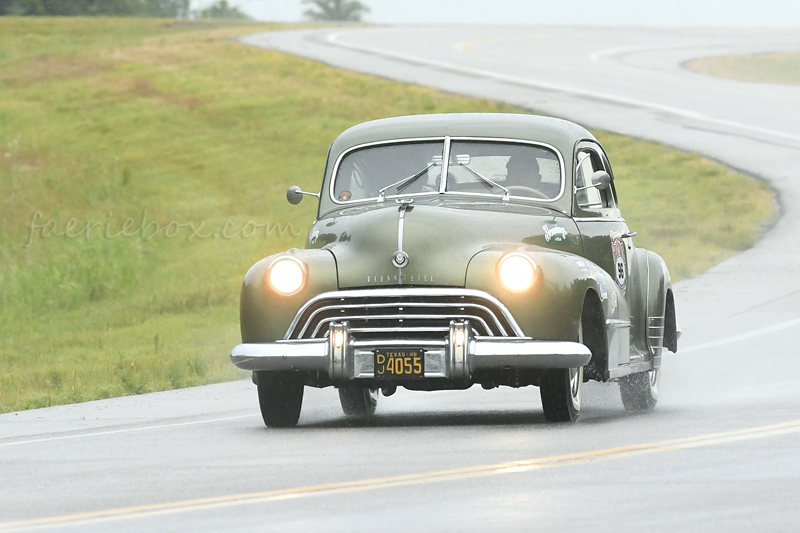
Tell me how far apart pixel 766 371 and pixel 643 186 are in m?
17.7

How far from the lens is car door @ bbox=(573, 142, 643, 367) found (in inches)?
451

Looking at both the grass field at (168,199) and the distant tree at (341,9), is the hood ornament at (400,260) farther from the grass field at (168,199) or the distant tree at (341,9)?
the distant tree at (341,9)

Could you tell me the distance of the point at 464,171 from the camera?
1176 centimetres

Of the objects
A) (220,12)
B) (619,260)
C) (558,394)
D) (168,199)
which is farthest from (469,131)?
(220,12)

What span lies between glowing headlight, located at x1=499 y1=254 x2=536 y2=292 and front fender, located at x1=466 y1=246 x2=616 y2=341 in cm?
3

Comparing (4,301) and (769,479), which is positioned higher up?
(769,479)

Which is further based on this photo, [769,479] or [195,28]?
[195,28]

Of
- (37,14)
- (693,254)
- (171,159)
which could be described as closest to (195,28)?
(37,14)

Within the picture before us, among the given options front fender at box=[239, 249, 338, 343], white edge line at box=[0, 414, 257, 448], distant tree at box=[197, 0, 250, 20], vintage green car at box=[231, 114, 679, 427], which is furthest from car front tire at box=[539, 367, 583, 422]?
distant tree at box=[197, 0, 250, 20]

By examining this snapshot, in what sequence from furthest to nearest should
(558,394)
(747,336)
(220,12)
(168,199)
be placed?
(220,12), (168,199), (747,336), (558,394)

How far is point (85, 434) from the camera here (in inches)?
433

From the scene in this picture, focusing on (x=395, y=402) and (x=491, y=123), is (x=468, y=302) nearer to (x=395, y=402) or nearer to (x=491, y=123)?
(x=491, y=123)

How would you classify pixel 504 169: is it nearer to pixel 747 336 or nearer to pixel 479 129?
pixel 479 129

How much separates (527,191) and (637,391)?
1881 millimetres
